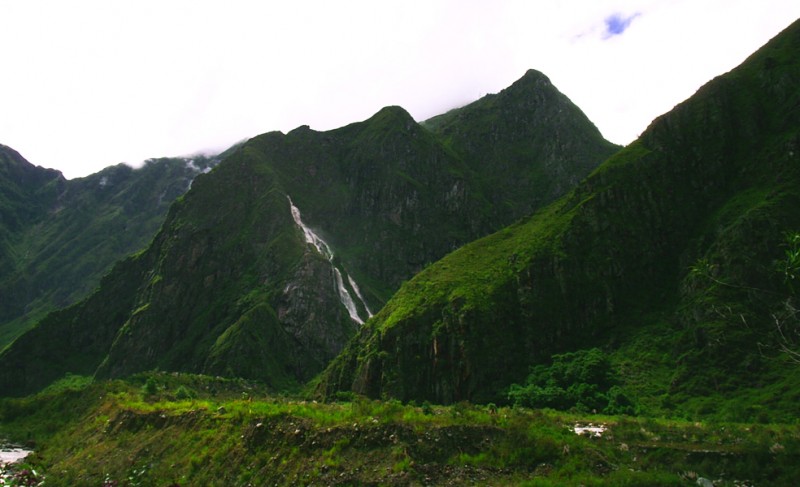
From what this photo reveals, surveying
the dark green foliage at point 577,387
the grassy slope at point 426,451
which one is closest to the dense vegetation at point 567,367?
the grassy slope at point 426,451

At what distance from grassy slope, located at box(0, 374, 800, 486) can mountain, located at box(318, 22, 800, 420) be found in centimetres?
3771

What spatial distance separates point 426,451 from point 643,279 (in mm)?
75337

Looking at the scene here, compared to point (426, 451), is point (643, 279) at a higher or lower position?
lower

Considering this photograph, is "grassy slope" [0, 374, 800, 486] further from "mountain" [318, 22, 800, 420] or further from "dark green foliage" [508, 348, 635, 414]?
"mountain" [318, 22, 800, 420]

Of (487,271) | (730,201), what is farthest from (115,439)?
(730,201)

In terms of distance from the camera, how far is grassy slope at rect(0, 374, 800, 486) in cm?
2606

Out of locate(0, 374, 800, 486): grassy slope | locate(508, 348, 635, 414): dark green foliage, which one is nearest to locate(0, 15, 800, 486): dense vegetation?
locate(0, 374, 800, 486): grassy slope

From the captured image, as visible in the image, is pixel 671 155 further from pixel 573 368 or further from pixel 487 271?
pixel 573 368

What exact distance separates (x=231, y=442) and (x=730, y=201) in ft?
291

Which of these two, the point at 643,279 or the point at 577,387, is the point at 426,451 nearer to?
the point at 577,387

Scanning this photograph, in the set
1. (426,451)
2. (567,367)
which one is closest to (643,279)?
(567,367)

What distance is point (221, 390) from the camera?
10475 cm

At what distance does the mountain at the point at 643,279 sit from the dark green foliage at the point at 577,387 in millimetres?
908

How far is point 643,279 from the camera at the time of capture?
300 feet
